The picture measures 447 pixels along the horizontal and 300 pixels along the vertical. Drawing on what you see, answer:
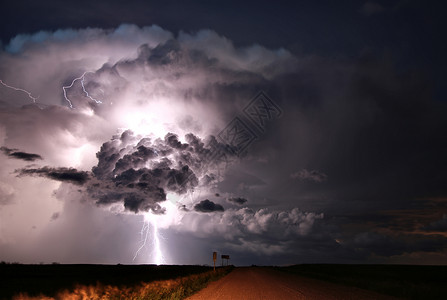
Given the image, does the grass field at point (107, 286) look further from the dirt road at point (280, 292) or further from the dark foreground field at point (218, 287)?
the dirt road at point (280, 292)

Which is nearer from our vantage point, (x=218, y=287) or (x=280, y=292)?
(x=280, y=292)

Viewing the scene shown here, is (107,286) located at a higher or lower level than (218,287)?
higher

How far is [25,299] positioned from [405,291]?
20177 millimetres

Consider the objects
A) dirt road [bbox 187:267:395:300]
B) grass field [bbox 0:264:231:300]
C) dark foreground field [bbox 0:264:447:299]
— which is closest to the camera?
grass field [bbox 0:264:231:300]

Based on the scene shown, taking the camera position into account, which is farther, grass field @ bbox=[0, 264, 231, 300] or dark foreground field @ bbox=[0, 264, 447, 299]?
dark foreground field @ bbox=[0, 264, 447, 299]

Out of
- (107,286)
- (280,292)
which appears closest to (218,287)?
(280,292)

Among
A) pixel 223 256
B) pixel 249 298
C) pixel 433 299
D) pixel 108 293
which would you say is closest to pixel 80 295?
pixel 108 293

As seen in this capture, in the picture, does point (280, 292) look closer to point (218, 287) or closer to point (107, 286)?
point (218, 287)

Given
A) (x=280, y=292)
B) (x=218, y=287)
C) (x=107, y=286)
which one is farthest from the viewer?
(x=218, y=287)

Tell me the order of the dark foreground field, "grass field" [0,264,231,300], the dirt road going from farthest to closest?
the dirt road → the dark foreground field → "grass field" [0,264,231,300]

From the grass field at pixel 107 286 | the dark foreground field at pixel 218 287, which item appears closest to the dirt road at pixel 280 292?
the dark foreground field at pixel 218 287

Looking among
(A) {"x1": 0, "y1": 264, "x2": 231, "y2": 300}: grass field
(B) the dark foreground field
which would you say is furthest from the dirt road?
(A) {"x1": 0, "y1": 264, "x2": 231, "y2": 300}: grass field

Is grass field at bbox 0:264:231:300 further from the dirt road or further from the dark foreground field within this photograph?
the dirt road

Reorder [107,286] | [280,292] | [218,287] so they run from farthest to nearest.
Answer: [218,287] → [280,292] → [107,286]
